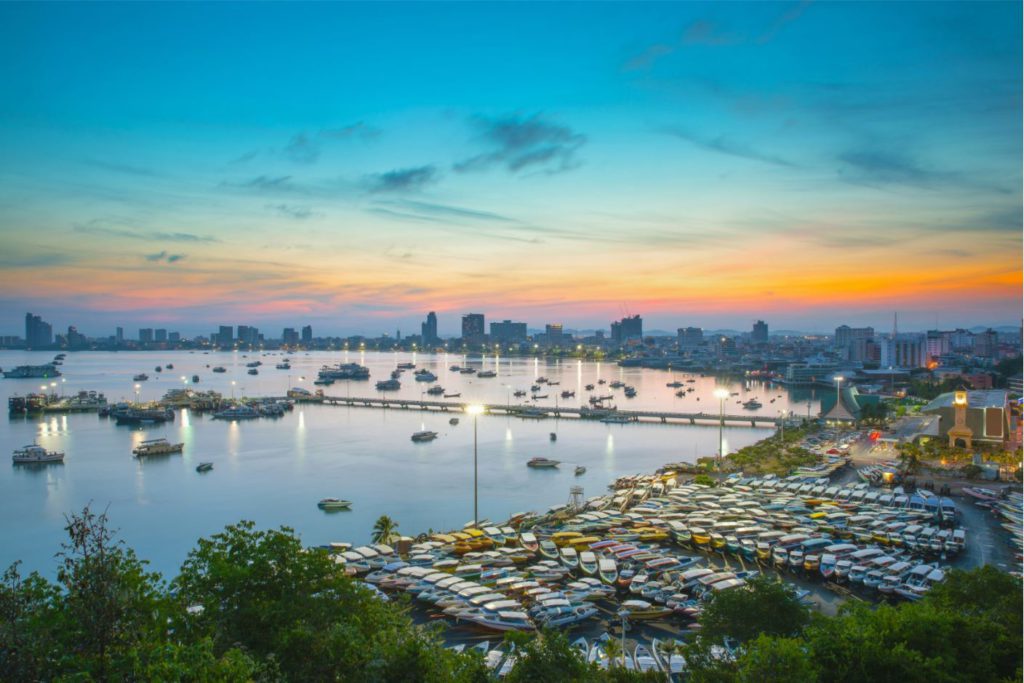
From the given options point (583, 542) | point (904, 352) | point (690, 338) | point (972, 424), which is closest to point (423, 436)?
point (583, 542)

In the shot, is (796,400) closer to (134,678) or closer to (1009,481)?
(1009,481)

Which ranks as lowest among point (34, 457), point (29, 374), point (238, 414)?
point (34, 457)

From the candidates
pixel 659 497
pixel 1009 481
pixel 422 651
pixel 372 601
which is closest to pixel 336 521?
pixel 659 497

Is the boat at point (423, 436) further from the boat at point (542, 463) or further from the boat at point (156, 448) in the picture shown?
the boat at point (156, 448)

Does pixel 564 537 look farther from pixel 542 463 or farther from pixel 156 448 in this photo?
pixel 156 448

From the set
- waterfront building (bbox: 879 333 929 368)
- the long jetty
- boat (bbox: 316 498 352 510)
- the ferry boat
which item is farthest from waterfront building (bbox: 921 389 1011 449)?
the ferry boat

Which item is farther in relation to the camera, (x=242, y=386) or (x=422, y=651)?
(x=242, y=386)

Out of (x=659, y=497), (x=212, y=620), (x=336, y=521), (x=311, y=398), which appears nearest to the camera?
(x=212, y=620)

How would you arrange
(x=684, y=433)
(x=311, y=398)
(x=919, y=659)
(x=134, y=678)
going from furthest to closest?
(x=311, y=398), (x=684, y=433), (x=919, y=659), (x=134, y=678)
